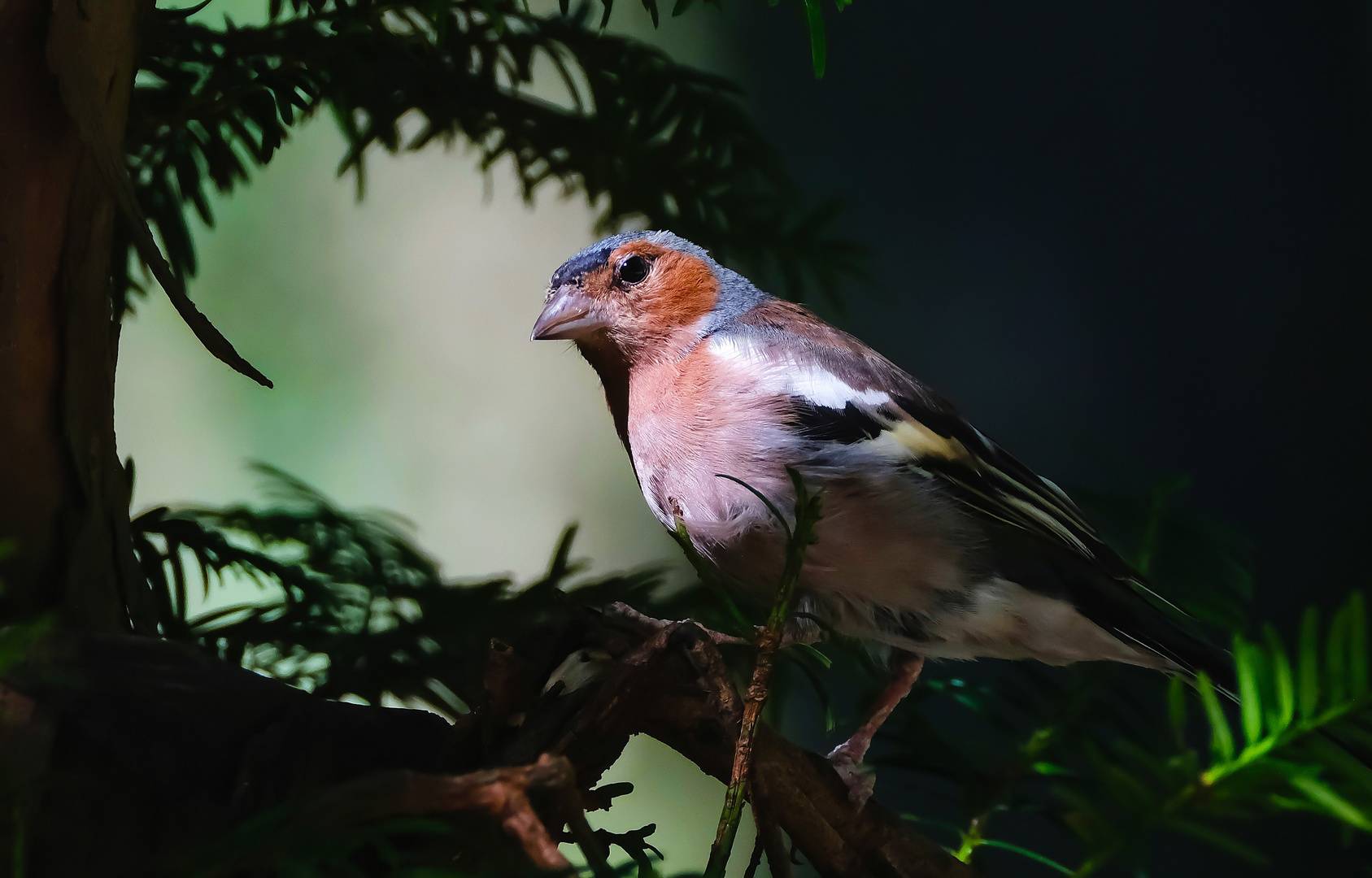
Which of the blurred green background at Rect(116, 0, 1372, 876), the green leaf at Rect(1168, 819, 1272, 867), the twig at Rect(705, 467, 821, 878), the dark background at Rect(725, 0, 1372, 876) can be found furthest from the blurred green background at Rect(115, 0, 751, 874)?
the green leaf at Rect(1168, 819, 1272, 867)

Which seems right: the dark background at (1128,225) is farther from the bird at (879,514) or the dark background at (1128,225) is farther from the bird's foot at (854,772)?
the bird's foot at (854,772)

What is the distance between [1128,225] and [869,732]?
984 mm

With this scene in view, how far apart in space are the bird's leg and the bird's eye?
350 millimetres

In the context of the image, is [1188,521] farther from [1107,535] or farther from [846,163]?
[846,163]

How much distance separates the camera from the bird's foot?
483 mm

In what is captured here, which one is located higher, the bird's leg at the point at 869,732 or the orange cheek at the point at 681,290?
the orange cheek at the point at 681,290

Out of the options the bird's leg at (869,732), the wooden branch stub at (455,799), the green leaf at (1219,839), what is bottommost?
the bird's leg at (869,732)

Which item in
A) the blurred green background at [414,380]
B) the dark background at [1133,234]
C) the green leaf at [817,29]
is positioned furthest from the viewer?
the blurred green background at [414,380]

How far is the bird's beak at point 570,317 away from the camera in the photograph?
76cm

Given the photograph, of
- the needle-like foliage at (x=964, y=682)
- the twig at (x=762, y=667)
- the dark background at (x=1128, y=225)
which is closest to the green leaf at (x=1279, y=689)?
the needle-like foliage at (x=964, y=682)

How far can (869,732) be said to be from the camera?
656 millimetres

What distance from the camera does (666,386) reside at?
28.0 inches

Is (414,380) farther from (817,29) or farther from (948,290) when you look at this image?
(817,29)

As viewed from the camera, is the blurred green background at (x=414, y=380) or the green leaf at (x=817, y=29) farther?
the blurred green background at (x=414, y=380)
